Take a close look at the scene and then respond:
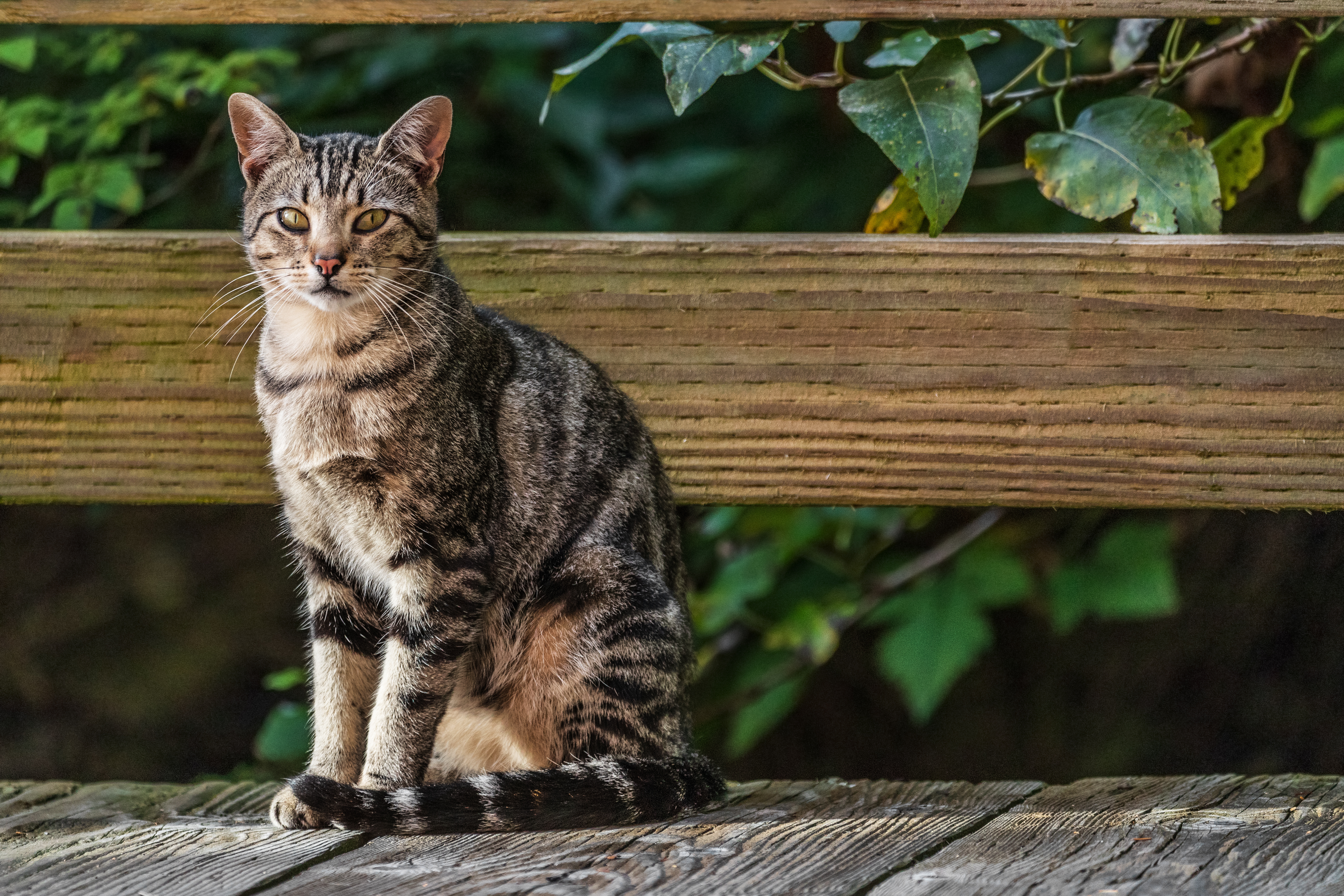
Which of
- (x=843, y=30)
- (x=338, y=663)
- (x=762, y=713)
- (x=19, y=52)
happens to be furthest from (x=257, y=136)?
(x=762, y=713)

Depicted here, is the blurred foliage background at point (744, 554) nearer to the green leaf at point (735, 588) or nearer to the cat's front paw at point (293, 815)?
the green leaf at point (735, 588)

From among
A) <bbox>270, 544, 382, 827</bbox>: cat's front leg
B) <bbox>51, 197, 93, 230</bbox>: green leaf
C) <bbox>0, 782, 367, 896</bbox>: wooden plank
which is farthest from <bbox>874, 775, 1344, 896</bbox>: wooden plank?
<bbox>51, 197, 93, 230</bbox>: green leaf

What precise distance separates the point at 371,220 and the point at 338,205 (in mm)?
68

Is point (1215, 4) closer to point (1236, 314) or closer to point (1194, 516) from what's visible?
point (1236, 314)

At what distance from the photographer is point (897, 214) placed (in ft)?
8.73

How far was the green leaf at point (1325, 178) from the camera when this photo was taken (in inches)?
117

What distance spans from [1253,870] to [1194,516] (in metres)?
2.99

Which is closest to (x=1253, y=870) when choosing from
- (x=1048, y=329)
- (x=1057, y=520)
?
(x=1048, y=329)

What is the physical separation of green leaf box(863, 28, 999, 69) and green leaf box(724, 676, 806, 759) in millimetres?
1979

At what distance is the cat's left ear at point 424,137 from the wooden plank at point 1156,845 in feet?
5.26

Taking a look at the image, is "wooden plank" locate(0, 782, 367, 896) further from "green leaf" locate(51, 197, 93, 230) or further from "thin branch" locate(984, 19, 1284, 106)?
"thin branch" locate(984, 19, 1284, 106)

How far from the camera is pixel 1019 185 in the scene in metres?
4.03

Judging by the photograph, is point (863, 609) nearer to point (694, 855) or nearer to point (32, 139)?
point (694, 855)

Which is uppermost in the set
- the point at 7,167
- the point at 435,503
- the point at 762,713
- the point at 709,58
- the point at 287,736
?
the point at 709,58
